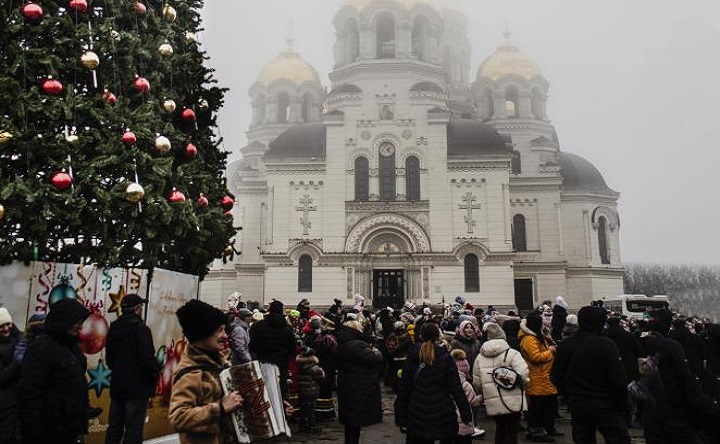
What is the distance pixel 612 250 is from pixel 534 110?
1061cm

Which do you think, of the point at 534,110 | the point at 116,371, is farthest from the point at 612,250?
the point at 116,371

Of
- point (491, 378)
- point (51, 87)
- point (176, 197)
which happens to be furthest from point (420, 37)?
point (491, 378)

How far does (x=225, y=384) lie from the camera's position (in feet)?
11.4

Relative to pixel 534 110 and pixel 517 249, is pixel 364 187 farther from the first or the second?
pixel 534 110

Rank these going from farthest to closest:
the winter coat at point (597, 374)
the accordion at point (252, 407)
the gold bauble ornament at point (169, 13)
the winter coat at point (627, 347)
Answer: the winter coat at point (627, 347), the gold bauble ornament at point (169, 13), the winter coat at point (597, 374), the accordion at point (252, 407)

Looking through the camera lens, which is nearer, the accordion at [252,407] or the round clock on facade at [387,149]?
the accordion at [252,407]

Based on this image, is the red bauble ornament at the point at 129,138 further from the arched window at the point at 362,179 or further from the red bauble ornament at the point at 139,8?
the arched window at the point at 362,179

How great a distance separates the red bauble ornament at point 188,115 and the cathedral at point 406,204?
74.0 feet

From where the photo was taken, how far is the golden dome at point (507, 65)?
40844mm

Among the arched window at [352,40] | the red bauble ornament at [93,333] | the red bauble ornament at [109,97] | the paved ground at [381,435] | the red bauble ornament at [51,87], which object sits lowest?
the paved ground at [381,435]

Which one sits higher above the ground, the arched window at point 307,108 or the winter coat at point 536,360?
the arched window at point 307,108

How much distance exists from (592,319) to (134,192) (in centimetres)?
533

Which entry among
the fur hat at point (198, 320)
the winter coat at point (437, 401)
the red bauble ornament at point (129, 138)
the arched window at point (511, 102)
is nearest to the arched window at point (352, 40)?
the arched window at point (511, 102)

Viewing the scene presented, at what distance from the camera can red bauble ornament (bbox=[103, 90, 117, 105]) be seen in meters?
7.72
